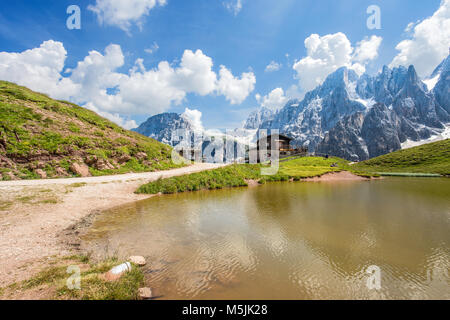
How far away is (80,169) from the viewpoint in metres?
25.5

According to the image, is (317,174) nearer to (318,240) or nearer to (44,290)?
(318,240)

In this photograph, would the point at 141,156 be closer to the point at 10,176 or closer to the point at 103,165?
the point at 103,165

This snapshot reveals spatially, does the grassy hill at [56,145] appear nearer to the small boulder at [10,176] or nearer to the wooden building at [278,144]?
the small boulder at [10,176]

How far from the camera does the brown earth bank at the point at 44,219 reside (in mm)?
6582

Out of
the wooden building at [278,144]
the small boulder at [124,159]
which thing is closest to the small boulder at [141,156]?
the small boulder at [124,159]

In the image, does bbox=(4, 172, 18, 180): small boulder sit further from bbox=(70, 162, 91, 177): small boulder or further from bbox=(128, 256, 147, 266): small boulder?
bbox=(128, 256, 147, 266): small boulder

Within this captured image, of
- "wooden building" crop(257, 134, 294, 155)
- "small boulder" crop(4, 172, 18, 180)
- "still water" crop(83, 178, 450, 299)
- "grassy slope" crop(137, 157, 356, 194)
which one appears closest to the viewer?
"still water" crop(83, 178, 450, 299)

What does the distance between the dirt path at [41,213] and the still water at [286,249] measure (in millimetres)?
1696

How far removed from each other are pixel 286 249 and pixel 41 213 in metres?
14.9

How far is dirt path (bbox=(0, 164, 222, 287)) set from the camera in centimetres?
688

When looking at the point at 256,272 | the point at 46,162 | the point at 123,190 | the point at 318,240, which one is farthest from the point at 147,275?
the point at 46,162

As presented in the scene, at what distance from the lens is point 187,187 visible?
81.5 ft

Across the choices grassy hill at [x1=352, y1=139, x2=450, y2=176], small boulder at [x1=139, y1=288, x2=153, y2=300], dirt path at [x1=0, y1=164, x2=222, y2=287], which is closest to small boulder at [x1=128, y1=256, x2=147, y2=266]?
small boulder at [x1=139, y1=288, x2=153, y2=300]

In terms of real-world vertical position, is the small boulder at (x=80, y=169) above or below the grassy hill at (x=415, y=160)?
below
